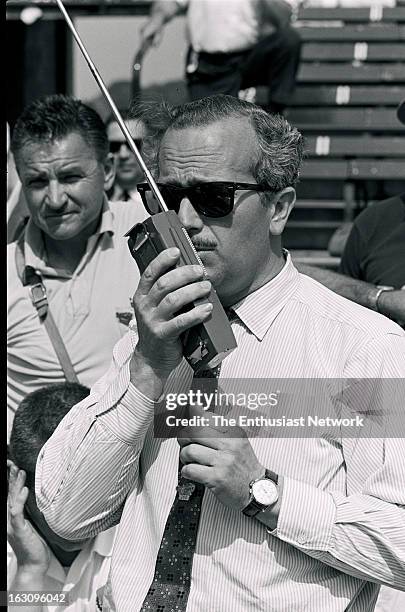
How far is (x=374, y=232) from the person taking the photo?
142 inches

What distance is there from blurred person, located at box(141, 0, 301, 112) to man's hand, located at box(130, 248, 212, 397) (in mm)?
5732

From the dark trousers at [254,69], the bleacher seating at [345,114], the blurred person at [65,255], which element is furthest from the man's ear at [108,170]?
the bleacher seating at [345,114]

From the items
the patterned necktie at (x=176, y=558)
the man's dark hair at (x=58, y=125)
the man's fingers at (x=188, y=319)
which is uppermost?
the man's dark hair at (x=58, y=125)

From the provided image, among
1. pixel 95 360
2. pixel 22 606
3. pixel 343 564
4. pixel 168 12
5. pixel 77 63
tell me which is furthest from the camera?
pixel 77 63

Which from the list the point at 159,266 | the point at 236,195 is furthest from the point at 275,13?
the point at 159,266

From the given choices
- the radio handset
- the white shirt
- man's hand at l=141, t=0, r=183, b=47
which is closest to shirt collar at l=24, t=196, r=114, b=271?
the radio handset

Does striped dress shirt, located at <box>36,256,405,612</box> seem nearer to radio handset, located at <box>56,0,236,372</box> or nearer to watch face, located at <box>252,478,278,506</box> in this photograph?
watch face, located at <box>252,478,278,506</box>

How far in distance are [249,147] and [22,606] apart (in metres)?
1.60

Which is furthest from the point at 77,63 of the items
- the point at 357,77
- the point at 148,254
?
the point at 148,254

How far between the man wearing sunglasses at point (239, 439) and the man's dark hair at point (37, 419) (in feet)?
2.94

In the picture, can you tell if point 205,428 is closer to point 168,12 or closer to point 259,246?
point 259,246

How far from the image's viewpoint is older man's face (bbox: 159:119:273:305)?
6.82 ft

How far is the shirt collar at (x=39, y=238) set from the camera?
12.0ft

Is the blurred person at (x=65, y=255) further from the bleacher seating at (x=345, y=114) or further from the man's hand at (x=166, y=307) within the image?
the bleacher seating at (x=345, y=114)
